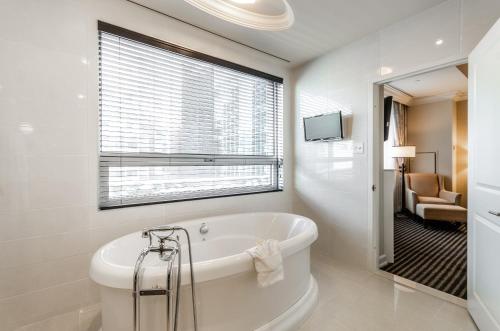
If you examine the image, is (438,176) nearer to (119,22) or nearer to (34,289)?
(119,22)

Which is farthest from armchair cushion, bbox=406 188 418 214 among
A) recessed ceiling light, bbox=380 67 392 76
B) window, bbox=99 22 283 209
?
window, bbox=99 22 283 209

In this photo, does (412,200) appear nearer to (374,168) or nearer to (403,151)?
(403,151)

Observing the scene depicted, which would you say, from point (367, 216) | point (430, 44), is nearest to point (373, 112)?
A: point (430, 44)

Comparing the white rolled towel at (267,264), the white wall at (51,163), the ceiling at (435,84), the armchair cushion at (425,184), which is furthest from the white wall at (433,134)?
the white wall at (51,163)

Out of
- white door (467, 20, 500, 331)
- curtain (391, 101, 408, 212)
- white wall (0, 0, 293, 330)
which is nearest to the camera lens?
white door (467, 20, 500, 331)

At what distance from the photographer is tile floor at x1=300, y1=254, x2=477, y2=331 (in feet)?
5.24

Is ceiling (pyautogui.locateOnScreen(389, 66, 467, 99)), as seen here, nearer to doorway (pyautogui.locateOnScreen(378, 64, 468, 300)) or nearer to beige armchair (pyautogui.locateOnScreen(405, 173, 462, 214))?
doorway (pyautogui.locateOnScreen(378, 64, 468, 300))

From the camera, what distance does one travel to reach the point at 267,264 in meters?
1.38

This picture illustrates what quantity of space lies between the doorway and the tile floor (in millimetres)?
347

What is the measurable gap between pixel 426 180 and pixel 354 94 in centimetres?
324

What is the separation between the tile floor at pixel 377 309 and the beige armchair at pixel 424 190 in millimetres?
2565

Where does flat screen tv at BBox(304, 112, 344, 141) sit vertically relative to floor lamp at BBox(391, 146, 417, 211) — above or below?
above

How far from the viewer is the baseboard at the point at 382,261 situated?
2.50 meters

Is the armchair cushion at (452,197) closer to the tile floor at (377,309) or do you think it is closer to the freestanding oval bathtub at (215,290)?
the tile floor at (377,309)
